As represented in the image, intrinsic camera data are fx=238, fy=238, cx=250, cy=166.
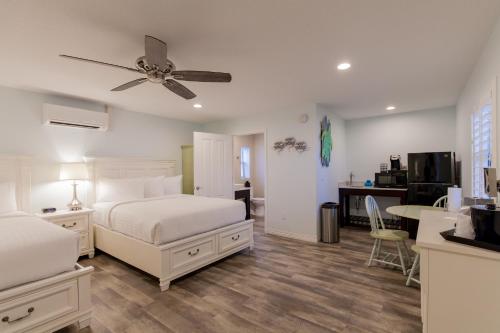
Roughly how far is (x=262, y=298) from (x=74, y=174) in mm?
3168

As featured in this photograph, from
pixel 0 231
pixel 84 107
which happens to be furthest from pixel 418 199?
pixel 84 107

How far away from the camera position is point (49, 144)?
3.60 metres

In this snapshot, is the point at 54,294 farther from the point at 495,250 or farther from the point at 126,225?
the point at 495,250

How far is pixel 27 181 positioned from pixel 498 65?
5.28 meters

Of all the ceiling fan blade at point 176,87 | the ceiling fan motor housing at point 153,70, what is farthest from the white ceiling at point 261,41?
the ceiling fan blade at point 176,87

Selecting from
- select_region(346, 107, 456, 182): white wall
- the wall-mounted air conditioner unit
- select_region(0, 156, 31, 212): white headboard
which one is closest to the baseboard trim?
select_region(346, 107, 456, 182): white wall

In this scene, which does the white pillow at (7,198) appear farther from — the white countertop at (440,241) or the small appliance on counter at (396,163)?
the small appliance on counter at (396,163)

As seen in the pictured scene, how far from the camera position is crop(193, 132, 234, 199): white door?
4695 millimetres

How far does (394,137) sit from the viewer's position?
515 centimetres

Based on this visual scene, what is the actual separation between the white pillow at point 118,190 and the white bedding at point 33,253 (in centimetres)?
168

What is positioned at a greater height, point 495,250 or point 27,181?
point 27,181

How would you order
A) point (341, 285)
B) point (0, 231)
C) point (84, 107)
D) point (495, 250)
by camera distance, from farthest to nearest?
point (84, 107)
point (341, 285)
point (0, 231)
point (495, 250)

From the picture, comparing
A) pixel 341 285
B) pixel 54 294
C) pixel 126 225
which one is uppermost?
pixel 126 225

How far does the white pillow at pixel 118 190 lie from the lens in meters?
3.87
